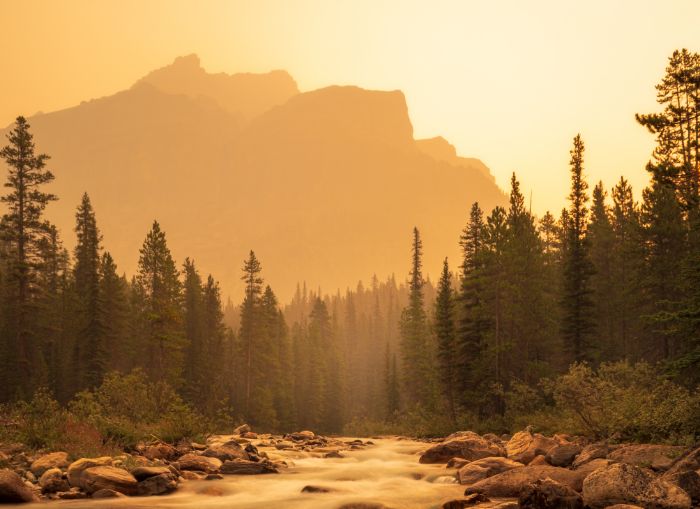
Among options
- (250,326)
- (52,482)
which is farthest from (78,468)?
(250,326)

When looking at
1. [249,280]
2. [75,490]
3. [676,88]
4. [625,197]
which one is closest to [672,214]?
[676,88]

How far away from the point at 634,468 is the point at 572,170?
3863 cm

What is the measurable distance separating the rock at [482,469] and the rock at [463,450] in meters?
3.60

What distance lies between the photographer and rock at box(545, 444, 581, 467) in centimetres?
1891

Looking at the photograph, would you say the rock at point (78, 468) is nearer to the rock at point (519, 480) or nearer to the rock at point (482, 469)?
the rock at point (519, 480)

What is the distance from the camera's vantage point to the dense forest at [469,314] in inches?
1417

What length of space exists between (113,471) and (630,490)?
13166mm

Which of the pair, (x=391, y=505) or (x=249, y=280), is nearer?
(x=391, y=505)

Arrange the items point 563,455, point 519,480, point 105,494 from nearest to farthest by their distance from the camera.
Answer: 1. point 105,494
2. point 519,480
3. point 563,455

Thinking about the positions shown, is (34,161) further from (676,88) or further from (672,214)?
(672,214)

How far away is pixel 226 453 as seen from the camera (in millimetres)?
22109

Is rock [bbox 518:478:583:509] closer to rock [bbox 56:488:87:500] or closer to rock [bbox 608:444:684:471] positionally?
rock [bbox 608:444:684:471]

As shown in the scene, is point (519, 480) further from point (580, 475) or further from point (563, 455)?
point (563, 455)

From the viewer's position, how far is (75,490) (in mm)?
14992
